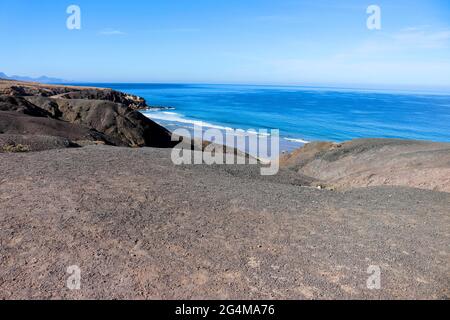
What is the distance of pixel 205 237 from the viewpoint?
8461mm

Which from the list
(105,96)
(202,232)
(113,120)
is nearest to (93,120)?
(113,120)

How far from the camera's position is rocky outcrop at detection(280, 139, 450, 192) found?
15203mm

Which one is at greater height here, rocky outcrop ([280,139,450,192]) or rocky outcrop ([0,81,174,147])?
rocky outcrop ([0,81,174,147])

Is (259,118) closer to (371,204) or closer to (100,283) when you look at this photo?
(371,204)

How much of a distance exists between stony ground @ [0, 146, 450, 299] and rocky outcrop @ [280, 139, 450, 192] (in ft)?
7.65

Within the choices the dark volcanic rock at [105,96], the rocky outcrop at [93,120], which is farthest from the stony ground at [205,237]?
the dark volcanic rock at [105,96]

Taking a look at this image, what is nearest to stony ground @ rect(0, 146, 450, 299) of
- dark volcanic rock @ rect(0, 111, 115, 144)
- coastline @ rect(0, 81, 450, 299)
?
coastline @ rect(0, 81, 450, 299)

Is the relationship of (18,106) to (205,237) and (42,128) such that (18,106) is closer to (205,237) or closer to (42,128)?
(42,128)

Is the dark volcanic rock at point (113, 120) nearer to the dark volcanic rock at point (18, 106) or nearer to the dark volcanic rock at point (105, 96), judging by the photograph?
the dark volcanic rock at point (18, 106)

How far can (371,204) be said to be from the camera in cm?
1169

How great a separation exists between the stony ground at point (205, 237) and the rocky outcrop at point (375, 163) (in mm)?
2331

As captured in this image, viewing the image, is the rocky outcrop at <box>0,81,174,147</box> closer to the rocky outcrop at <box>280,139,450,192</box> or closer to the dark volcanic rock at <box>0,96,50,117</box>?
the dark volcanic rock at <box>0,96,50,117</box>

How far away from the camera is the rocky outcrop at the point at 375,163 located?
15.2 m
